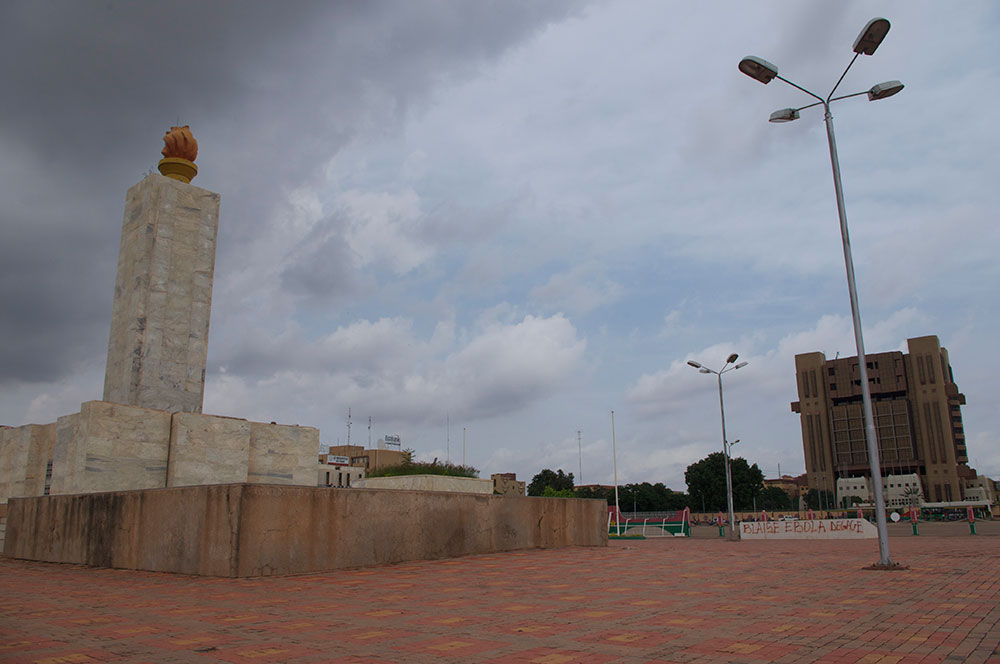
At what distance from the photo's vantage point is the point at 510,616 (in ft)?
20.0

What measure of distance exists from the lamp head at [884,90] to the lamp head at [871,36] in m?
1.03

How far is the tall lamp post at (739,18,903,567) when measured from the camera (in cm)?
1124

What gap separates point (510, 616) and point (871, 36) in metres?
11.0

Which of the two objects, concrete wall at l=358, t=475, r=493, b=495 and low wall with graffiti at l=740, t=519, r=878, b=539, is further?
concrete wall at l=358, t=475, r=493, b=495

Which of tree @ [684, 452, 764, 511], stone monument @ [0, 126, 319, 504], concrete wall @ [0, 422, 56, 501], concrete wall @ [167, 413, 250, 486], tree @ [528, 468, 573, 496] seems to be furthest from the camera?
tree @ [528, 468, 573, 496]

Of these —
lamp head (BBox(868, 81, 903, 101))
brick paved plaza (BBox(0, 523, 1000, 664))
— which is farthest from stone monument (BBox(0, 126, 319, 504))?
lamp head (BBox(868, 81, 903, 101))

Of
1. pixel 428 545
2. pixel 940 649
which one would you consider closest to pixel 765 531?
pixel 428 545

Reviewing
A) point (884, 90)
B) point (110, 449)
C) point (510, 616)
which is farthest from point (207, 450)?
point (884, 90)

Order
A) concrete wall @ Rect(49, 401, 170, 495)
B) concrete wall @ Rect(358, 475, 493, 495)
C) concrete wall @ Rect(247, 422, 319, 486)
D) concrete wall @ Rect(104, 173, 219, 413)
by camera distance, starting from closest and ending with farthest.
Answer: concrete wall @ Rect(49, 401, 170, 495) < concrete wall @ Rect(104, 173, 219, 413) < concrete wall @ Rect(247, 422, 319, 486) < concrete wall @ Rect(358, 475, 493, 495)

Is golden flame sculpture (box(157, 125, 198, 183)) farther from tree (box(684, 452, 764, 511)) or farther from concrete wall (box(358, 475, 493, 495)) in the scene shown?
tree (box(684, 452, 764, 511))

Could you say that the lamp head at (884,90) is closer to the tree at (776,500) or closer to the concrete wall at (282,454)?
the concrete wall at (282,454)

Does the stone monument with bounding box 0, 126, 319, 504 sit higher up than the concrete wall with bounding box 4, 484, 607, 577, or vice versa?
the stone monument with bounding box 0, 126, 319, 504

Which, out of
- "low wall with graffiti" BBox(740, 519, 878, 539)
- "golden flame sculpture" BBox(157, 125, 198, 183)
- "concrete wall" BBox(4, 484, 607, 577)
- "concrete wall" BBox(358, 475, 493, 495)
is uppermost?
"golden flame sculpture" BBox(157, 125, 198, 183)

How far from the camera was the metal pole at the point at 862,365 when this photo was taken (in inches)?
439
